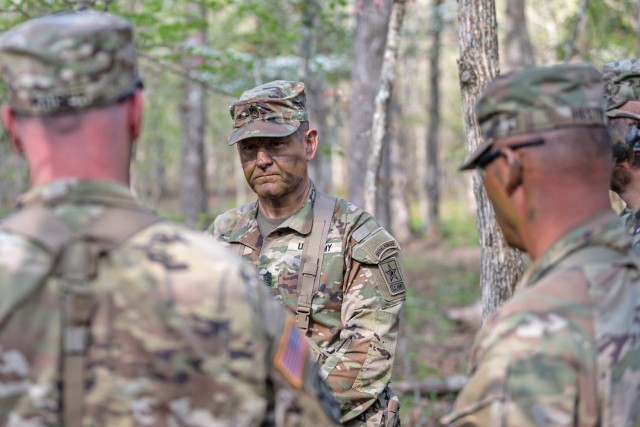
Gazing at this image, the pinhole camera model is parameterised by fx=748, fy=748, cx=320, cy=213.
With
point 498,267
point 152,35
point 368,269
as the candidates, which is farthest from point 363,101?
point 368,269

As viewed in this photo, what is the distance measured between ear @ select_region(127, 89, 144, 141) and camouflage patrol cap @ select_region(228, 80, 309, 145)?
155 cm

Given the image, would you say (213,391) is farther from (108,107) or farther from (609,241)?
(609,241)

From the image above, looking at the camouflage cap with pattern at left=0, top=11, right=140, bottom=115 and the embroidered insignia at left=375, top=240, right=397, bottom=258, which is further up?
the camouflage cap with pattern at left=0, top=11, right=140, bottom=115

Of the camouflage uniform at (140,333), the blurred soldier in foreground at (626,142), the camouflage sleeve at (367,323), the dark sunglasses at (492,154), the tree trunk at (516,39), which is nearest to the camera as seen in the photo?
the camouflage uniform at (140,333)

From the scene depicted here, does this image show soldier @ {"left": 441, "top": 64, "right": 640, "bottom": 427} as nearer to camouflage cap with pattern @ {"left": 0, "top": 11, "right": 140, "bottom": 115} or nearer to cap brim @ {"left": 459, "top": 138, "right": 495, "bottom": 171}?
cap brim @ {"left": 459, "top": 138, "right": 495, "bottom": 171}

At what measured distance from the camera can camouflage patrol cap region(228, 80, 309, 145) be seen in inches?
140

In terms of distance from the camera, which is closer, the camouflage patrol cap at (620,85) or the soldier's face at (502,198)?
the soldier's face at (502,198)

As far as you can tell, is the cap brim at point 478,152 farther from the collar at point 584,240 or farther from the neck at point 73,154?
the neck at point 73,154

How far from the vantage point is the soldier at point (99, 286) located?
176 cm

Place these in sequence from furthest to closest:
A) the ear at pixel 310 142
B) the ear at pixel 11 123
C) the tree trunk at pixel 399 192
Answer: the tree trunk at pixel 399 192 → the ear at pixel 310 142 → the ear at pixel 11 123

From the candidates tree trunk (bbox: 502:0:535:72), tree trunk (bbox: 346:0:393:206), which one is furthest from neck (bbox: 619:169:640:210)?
tree trunk (bbox: 502:0:535:72)

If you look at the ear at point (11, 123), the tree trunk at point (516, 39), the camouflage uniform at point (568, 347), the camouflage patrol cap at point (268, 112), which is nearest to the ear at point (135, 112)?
the ear at point (11, 123)

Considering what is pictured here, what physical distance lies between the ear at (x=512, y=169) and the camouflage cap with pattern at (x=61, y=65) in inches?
40.6

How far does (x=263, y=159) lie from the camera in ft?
11.8
